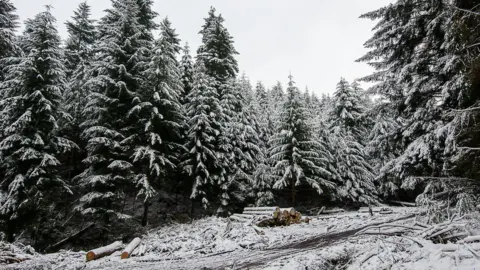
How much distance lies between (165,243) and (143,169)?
8789mm

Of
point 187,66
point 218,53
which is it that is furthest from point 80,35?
point 218,53

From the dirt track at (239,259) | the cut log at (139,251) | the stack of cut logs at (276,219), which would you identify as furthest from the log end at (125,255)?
the stack of cut logs at (276,219)

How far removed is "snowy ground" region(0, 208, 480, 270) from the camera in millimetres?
5133

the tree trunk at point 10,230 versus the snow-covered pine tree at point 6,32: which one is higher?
the snow-covered pine tree at point 6,32

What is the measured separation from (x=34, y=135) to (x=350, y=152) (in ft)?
80.2

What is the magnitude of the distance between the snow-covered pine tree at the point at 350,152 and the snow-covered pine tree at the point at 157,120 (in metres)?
15.0

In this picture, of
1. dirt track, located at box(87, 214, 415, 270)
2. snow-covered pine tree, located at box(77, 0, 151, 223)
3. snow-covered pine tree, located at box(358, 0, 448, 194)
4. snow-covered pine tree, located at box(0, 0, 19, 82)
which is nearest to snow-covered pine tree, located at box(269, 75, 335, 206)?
snow-covered pine tree, located at box(358, 0, 448, 194)

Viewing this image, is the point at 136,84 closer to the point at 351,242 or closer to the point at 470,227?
the point at 351,242

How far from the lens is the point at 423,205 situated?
848 centimetres

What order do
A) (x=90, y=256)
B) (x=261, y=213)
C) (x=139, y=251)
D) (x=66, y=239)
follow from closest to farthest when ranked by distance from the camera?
(x=90, y=256) < (x=139, y=251) < (x=261, y=213) < (x=66, y=239)

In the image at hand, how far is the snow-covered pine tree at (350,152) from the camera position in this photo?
24.9 m

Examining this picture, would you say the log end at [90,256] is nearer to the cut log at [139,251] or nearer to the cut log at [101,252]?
the cut log at [101,252]

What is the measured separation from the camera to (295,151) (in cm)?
2330

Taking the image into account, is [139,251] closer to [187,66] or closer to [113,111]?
[113,111]
